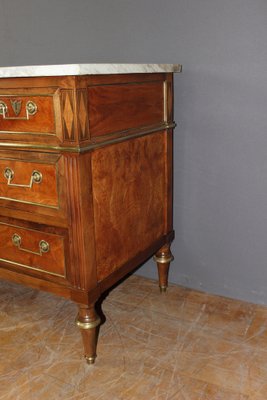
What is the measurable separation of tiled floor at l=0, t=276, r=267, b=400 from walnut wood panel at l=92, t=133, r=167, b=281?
0.31 m

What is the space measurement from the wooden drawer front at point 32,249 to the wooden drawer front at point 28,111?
35cm

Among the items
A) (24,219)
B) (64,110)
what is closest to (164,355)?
(24,219)

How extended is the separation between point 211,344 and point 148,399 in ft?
1.20

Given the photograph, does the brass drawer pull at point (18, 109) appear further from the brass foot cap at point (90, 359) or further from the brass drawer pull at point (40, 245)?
the brass foot cap at point (90, 359)

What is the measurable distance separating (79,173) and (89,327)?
0.54 meters

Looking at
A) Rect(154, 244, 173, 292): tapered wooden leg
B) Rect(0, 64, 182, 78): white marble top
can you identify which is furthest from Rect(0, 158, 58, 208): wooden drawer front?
Rect(154, 244, 173, 292): tapered wooden leg

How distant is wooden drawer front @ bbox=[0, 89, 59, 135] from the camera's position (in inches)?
52.4

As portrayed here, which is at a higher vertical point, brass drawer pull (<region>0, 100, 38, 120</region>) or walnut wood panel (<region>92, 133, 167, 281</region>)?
brass drawer pull (<region>0, 100, 38, 120</region>)

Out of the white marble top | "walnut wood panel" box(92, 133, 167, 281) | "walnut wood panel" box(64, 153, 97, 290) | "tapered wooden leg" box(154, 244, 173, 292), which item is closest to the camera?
the white marble top

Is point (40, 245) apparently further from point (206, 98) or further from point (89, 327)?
point (206, 98)

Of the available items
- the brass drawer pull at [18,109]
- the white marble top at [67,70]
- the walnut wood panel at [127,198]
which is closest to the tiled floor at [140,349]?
the walnut wood panel at [127,198]

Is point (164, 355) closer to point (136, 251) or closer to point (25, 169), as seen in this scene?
point (136, 251)

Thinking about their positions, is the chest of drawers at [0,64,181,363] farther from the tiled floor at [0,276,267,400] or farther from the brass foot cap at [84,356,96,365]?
the tiled floor at [0,276,267,400]

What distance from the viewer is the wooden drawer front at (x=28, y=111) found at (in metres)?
1.33
